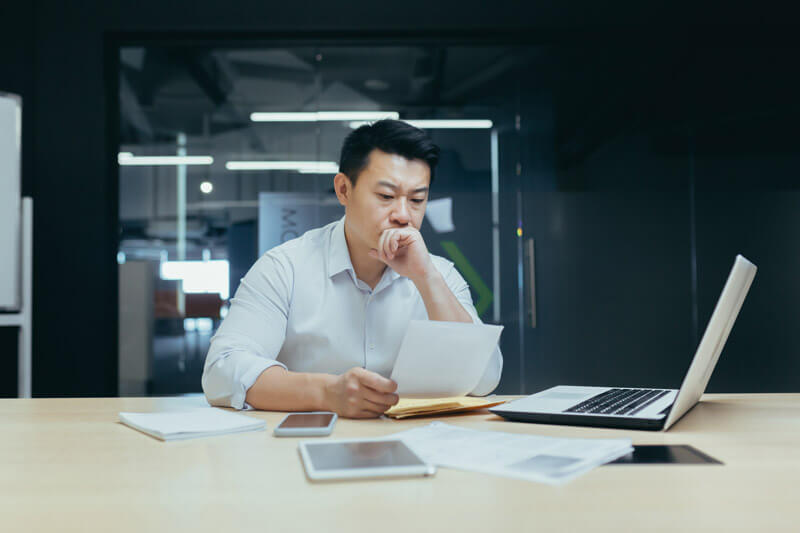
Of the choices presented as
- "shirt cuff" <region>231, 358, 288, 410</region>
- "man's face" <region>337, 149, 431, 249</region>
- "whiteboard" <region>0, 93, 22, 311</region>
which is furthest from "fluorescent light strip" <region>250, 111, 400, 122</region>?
"shirt cuff" <region>231, 358, 288, 410</region>

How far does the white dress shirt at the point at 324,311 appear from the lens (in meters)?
1.64

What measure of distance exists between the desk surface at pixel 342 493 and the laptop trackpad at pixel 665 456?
0.02 metres

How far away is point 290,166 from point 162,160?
2.41 ft

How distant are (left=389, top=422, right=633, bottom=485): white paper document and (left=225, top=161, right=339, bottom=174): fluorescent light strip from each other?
2.86 m

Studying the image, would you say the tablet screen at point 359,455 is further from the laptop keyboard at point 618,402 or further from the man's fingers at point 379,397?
the laptop keyboard at point 618,402

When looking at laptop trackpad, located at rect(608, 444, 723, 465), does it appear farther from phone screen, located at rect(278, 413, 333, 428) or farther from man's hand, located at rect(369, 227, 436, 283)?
man's hand, located at rect(369, 227, 436, 283)

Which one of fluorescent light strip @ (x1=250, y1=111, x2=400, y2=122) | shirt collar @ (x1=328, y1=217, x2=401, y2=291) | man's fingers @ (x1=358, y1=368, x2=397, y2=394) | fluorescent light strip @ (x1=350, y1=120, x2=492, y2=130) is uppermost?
fluorescent light strip @ (x1=250, y1=111, x2=400, y2=122)

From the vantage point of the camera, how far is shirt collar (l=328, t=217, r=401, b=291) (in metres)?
1.81

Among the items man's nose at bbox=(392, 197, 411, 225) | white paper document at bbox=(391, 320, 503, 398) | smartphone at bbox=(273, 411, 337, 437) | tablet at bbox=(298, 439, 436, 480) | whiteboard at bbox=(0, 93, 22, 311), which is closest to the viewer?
tablet at bbox=(298, 439, 436, 480)

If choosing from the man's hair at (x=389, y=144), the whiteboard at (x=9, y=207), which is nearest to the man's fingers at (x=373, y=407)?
the man's hair at (x=389, y=144)

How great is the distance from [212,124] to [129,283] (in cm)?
104

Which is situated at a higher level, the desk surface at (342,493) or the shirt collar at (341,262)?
the shirt collar at (341,262)

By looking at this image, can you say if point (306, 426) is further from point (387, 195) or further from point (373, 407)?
point (387, 195)

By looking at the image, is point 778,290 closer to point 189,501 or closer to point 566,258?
point 566,258
